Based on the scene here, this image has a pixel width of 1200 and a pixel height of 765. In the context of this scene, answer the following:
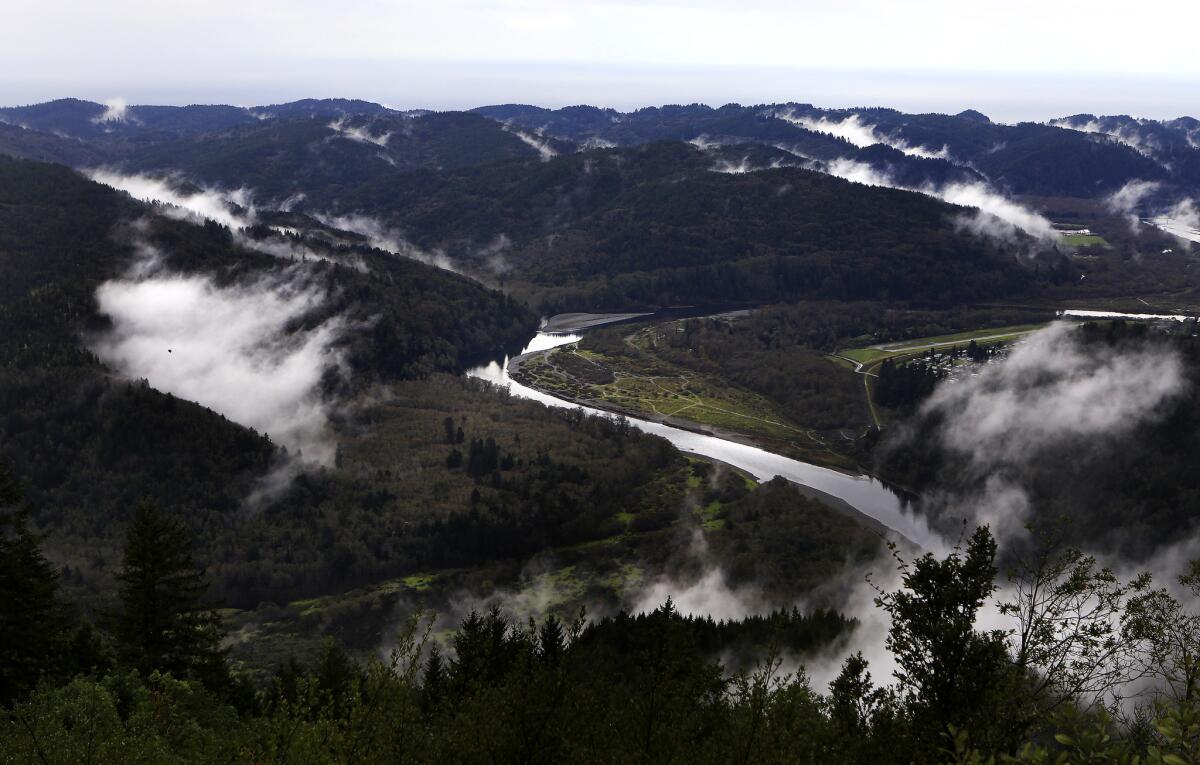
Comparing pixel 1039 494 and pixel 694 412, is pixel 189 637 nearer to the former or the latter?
pixel 1039 494

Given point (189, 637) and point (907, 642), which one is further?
point (189, 637)

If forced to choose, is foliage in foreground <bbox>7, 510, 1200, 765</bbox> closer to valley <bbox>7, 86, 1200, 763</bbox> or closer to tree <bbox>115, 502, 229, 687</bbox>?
valley <bbox>7, 86, 1200, 763</bbox>

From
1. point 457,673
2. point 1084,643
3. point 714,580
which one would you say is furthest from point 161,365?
point 1084,643

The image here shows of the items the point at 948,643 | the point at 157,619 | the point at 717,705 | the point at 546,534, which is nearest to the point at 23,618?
the point at 157,619

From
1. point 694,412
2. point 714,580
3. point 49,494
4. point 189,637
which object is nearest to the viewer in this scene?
point 189,637

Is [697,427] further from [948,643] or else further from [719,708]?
[948,643]

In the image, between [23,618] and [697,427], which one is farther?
[697,427]

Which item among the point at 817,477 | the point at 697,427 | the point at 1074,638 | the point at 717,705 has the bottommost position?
the point at 817,477
